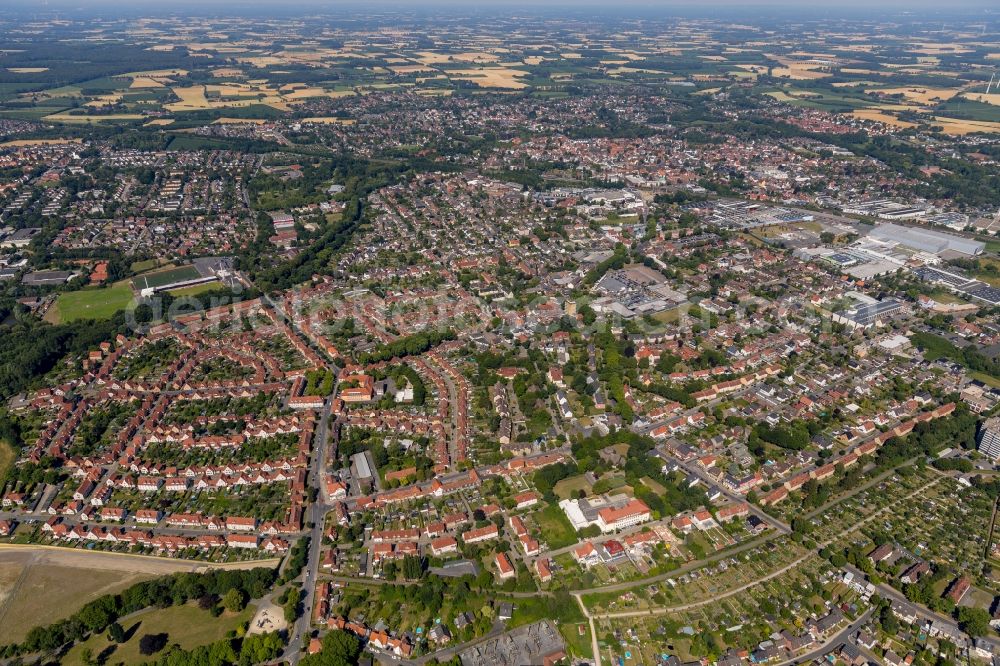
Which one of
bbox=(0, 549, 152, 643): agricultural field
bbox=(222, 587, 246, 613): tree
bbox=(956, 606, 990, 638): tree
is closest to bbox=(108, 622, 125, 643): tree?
bbox=(0, 549, 152, 643): agricultural field

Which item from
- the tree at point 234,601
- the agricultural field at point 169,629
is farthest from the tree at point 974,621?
the tree at point 234,601

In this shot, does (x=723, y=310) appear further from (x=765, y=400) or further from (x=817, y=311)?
(x=765, y=400)

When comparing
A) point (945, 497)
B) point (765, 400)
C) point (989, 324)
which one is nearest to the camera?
point (945, 497)

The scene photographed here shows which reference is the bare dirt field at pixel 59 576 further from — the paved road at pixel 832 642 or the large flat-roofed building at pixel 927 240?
the large flat-roofed building at pixel 927 240

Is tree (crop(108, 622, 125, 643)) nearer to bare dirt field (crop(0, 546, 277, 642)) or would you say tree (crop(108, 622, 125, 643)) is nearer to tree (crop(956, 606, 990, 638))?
bare dirt field (crop(0, 546, 277, 642))

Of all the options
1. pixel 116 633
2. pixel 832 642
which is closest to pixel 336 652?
pixel 116 633

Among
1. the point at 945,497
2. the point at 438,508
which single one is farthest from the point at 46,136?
the point at 945,497
